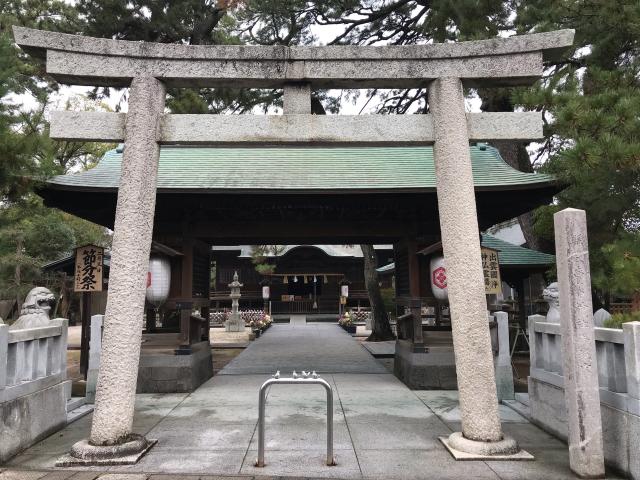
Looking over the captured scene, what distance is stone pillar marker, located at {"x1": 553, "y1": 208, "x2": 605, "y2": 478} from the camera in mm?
4105

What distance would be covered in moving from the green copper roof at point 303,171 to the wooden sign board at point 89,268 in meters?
1.74

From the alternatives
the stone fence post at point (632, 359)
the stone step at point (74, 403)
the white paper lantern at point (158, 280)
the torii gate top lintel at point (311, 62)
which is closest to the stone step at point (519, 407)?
the stone fence post at point (632, 359)

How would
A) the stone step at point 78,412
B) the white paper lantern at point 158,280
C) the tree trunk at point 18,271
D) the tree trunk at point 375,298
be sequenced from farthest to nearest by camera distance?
the tree trunk at point 18,271
the tree trunk at point 375,298
the white paper lantern at point 158,280
the stone step at point 78,412

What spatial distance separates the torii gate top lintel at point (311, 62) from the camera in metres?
5.21

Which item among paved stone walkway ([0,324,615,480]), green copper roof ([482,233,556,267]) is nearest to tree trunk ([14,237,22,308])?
paved stone walkway ([0,324,615,480])

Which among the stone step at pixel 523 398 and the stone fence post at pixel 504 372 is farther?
the stone fence post at pixel 504 372

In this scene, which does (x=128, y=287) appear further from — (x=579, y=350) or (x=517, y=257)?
(x=517, y=257)

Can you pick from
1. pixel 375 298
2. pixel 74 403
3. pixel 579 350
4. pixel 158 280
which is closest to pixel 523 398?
pixel 579 350

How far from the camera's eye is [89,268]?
967cm

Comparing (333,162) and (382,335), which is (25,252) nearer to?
Result: (382,335)

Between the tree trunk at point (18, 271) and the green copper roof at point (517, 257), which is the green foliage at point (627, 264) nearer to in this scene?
the green copper roof at point (517, 257)

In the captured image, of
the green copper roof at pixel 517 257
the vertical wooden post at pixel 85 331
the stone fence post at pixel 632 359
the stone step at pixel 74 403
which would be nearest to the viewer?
the stone fence post at pixel 632 359

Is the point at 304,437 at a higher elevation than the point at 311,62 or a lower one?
lower

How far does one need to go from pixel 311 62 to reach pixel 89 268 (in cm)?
700
